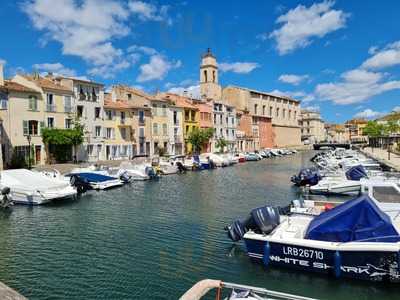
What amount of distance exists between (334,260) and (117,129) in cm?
5202

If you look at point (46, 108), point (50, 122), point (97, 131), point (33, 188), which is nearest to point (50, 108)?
point (46, 108)

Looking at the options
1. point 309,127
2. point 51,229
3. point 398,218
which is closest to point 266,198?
point 398,218

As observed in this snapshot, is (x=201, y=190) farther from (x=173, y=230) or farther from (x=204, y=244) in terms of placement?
(x=204, y=244)

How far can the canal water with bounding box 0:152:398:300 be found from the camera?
12.3 metres

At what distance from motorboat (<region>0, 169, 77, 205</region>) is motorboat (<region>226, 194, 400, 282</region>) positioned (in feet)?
60.8

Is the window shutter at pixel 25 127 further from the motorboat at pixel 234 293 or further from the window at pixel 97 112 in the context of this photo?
the motorboat at pixel 234 293

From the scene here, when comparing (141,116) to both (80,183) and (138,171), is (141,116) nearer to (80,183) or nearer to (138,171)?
(138,171)

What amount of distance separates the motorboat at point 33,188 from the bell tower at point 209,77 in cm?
8400

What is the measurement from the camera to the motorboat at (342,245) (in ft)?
39.3

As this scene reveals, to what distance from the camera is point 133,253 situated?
631 inches

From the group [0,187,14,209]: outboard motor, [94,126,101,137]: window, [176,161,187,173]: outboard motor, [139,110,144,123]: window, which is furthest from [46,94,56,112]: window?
[0,187,14,209]: outboard motor

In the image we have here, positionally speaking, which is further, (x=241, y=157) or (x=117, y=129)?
(x=241, y=157)

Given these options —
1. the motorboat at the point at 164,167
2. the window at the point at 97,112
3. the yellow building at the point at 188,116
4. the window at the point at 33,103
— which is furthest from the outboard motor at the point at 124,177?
the yellow building at the point at 188,116

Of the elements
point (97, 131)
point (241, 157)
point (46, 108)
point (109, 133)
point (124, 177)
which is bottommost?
point (124, 177)
